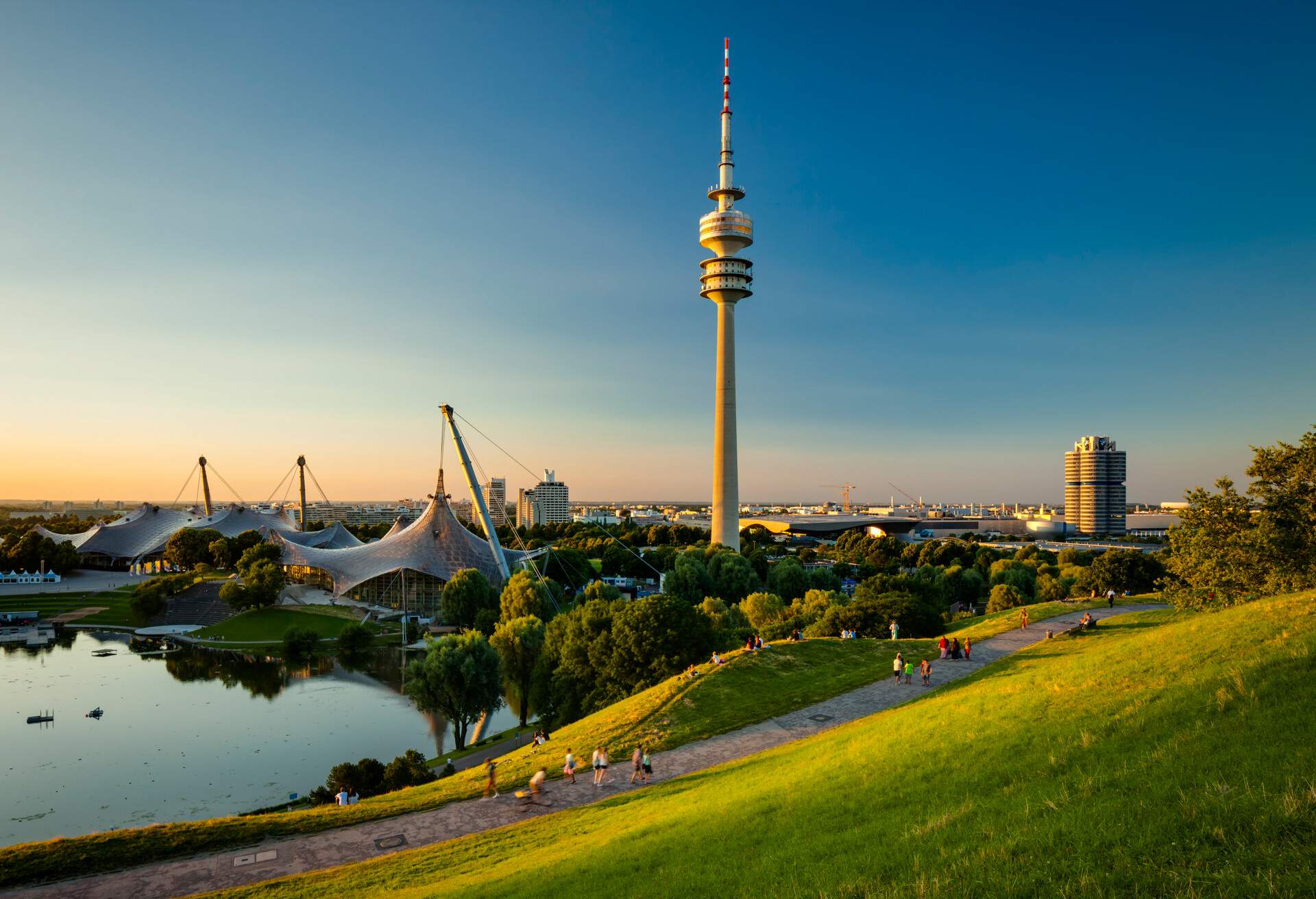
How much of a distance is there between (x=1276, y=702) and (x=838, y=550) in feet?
364

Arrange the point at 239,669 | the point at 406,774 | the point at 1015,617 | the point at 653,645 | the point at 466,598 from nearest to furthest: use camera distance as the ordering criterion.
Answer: the point at 406,774 → the point at 653,645 → the point at 1015,617 → the point at 239,669 → the point at 466,598

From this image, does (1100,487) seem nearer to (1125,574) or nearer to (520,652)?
(1125,574)

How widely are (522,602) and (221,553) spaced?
2306 inches

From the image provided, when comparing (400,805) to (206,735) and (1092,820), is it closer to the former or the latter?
(1092,820)

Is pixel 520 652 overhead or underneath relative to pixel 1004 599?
underneath

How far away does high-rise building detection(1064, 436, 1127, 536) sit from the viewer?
171 m

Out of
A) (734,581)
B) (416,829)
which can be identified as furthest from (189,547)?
(416,829)

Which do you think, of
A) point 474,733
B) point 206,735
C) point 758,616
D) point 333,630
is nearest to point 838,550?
point 758,616

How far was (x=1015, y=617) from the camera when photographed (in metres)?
35.7

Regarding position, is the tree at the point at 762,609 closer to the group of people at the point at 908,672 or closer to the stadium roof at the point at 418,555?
the group of people at the point at 908,672

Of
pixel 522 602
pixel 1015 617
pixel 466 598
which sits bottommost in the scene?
pixel 466 598

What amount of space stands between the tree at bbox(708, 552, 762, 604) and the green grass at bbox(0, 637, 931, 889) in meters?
36.0

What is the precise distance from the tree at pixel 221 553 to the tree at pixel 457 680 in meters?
69.5

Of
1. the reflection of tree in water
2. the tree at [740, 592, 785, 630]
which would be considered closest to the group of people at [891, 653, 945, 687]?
the tree at [740, 592, 785, 630]
